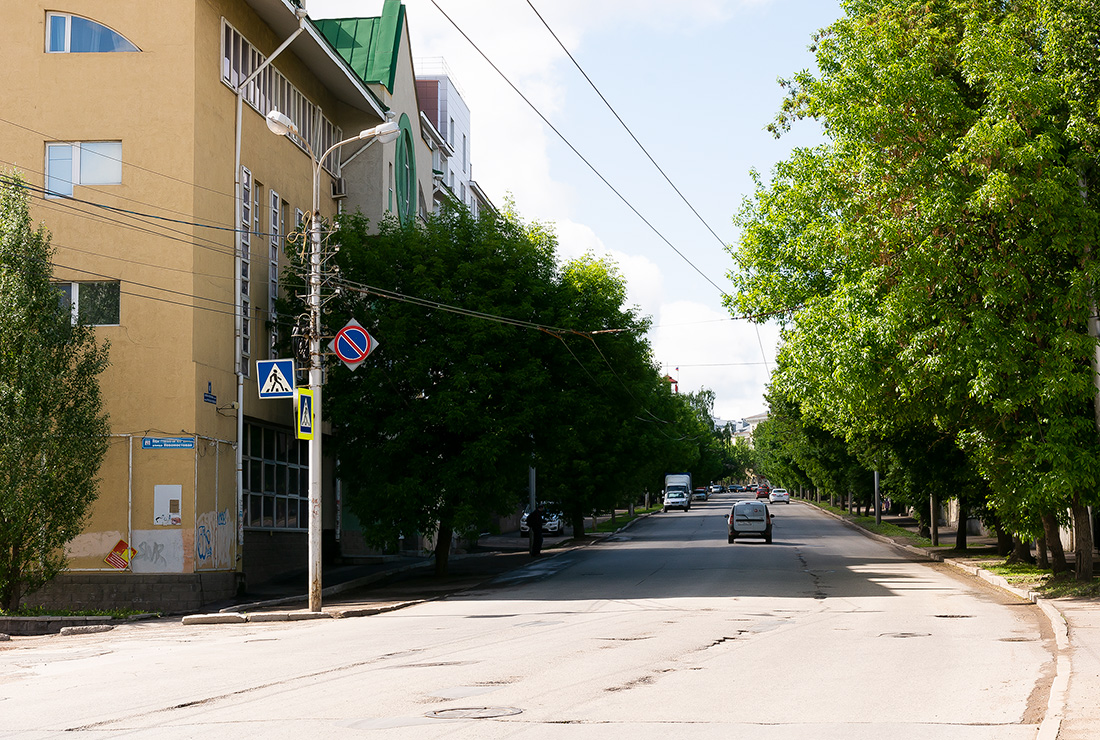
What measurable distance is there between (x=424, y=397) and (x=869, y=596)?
11.5m

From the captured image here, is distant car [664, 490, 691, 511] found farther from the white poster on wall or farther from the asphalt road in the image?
the white poster on wall

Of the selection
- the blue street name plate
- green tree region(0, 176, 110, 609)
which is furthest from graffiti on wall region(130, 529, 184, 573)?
green tree region(0, 176, 110, 609)

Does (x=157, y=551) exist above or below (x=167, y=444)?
below

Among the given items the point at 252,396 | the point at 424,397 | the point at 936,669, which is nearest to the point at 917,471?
the point at 424,397

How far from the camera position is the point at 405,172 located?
130ft

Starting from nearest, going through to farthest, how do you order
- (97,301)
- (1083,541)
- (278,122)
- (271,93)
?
(278,122) < (1083,541) < (97,301) < (271,93)

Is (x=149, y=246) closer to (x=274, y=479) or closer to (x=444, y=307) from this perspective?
(x=444, y=307)

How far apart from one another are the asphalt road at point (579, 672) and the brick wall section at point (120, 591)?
12.8ft

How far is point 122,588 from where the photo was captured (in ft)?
72.8

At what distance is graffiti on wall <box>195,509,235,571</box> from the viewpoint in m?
22.8

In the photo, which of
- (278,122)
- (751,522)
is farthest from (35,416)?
(751,522)

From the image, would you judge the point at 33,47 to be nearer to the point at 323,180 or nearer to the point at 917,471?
the point at 323,180

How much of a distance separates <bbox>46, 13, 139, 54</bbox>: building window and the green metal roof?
1407 centimetres

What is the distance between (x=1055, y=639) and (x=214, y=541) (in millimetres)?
16585
